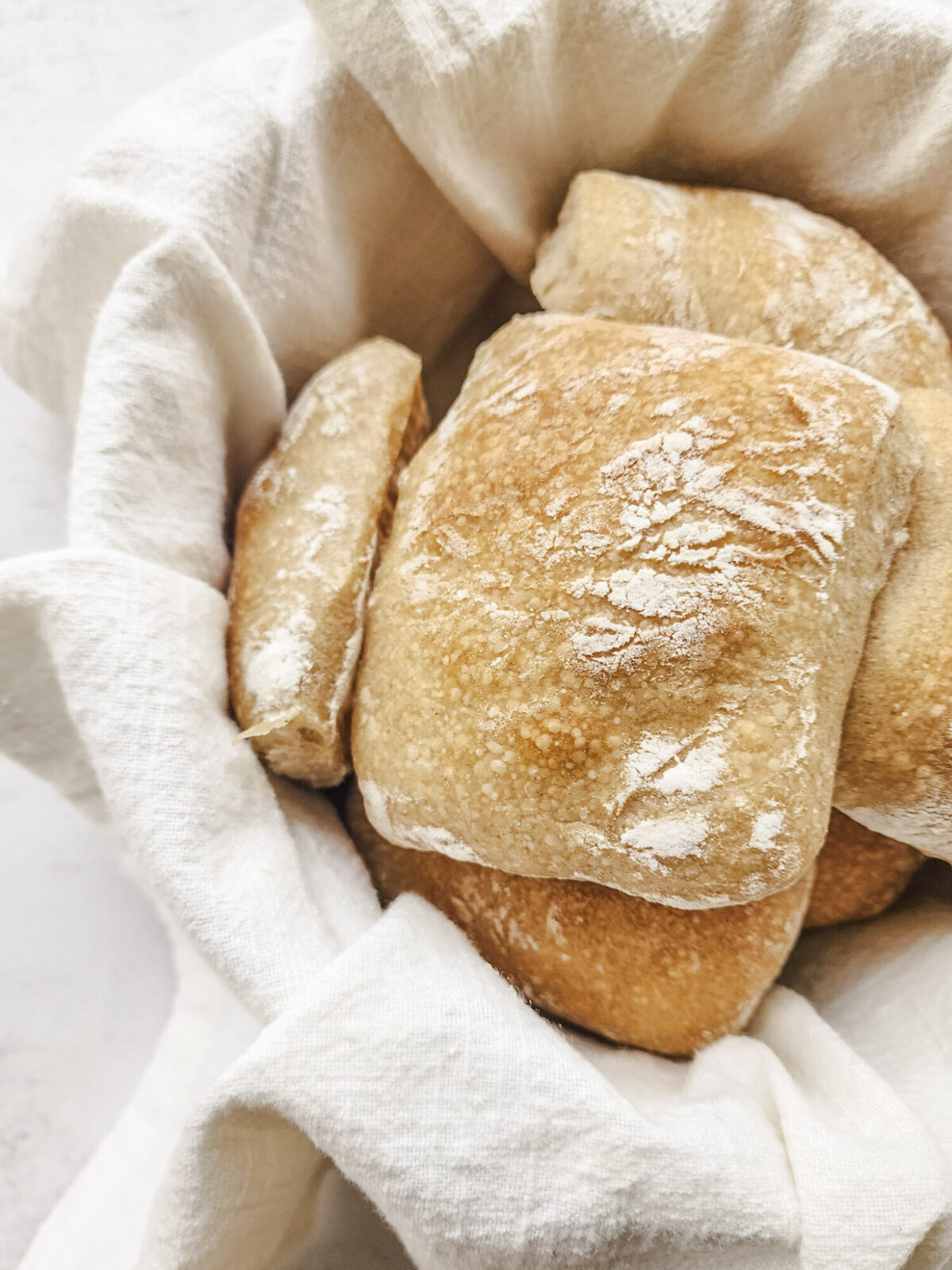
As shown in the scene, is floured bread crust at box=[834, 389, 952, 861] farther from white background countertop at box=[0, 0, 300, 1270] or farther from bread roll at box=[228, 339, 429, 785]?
white background countertop at box=[0, 0, 300, 1270]

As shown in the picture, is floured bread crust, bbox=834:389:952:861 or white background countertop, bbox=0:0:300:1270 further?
white background countertop, bbox=0:0:300:1270

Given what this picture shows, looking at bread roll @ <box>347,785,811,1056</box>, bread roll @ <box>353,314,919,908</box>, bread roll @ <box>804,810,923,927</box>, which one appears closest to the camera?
bread roll @ <box>353,314,919,908</box>

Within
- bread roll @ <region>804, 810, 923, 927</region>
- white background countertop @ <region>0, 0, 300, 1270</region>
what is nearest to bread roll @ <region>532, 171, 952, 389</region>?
bread roll @ <region>804, 810, 923, 927</region>

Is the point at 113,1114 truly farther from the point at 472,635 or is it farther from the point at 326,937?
the point at 472,635

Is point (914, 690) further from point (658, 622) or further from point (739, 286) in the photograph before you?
point (739, 286)

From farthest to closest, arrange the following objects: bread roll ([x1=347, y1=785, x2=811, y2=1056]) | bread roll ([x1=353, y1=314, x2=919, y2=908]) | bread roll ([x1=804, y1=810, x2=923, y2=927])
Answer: bread roll ([x1=804, y1=810, x2=923, y2=927]) < bread roll ([x1=347, y1=785, x2=811, y2=1056]) < bread roll ([x1=353, y1=314, x2=919, y2=908])

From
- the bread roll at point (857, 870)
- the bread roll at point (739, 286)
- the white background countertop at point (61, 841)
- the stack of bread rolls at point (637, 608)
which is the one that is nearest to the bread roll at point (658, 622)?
the stack of bread rolls at point (637, 608)

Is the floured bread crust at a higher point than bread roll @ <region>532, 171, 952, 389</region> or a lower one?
lower
